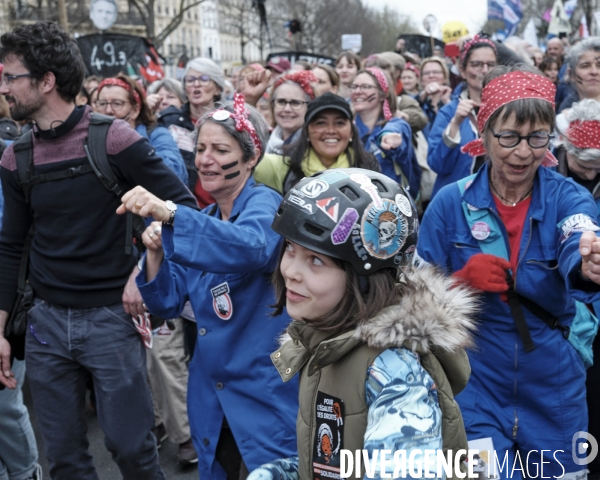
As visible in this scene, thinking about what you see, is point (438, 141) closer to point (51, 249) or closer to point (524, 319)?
point (524, 319)

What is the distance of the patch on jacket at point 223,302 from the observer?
3.09 meters

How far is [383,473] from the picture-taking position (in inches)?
66.6

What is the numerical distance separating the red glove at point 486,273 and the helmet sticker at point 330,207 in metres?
1.05

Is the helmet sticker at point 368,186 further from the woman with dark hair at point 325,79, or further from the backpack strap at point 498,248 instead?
the woman with dark hair at point 325,79

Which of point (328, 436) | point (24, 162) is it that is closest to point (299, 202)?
point (328, 436)

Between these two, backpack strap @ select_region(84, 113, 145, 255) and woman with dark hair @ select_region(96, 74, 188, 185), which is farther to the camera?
woman with dark hair @ select_region(96, 74, 188, 185)

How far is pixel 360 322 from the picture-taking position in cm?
203

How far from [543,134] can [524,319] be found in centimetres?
78

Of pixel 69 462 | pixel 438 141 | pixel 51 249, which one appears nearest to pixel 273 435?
pixel 69 462

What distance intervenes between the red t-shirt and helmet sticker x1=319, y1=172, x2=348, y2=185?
126cm

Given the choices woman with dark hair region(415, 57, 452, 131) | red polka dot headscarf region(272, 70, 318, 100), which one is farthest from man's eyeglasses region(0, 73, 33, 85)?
woman with dark hair region(415, 57, 452, 131)

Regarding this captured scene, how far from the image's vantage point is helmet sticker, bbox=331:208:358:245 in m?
2.00

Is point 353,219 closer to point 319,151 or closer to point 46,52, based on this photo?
point 46,52

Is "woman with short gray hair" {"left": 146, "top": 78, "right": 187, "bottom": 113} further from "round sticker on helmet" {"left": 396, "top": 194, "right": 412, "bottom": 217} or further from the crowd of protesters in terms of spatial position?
"round sticker on helmet" {"left": 396, "top": 194, "right": 412, "bottom": 217}
